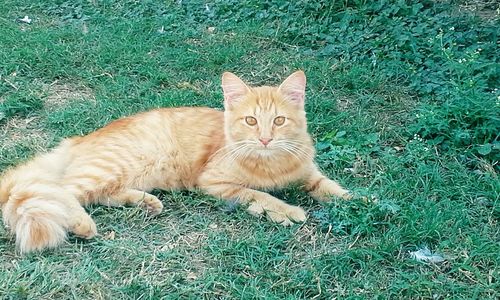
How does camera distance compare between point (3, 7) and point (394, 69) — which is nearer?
point (394, 69)

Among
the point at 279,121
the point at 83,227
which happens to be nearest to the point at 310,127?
the point at 279,121

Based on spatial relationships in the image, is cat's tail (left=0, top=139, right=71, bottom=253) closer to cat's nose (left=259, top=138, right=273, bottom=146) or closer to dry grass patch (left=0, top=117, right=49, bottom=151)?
dry grass patch (left=0, top=117, right=49, bottom=151)

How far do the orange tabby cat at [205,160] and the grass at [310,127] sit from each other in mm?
125

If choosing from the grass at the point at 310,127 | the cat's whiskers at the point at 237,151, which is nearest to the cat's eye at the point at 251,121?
the cat's whiskers at the point at 237,151

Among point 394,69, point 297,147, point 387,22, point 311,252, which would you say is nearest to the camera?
point 311,252

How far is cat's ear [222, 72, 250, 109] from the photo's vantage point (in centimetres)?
409

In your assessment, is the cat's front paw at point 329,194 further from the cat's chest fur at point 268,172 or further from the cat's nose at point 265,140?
the cat's nose at point 265,140

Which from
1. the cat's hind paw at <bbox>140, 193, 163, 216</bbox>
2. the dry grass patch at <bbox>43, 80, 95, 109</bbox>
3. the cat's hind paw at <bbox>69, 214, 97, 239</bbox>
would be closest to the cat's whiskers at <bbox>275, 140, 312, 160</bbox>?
the cat's hind paw at <bbox>140, 193, 163, 216</bbox>

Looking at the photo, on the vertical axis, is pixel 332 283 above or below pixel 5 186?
below

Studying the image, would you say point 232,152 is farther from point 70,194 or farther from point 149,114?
point 70,194

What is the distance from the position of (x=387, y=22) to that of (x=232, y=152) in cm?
293

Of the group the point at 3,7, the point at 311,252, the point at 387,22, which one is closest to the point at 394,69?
the point at 387,22

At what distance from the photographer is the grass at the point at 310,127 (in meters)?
3.33

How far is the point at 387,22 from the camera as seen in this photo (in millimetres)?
6309
